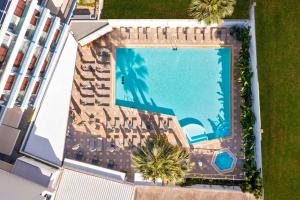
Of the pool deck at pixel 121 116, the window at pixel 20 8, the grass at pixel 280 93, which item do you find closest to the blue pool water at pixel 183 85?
Answer: the pool deck at pixel 121 116

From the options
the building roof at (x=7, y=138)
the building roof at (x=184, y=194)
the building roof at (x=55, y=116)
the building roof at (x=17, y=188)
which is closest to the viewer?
the building roof at (x=17, y=188)

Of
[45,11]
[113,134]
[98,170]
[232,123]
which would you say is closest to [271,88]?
[232,123]

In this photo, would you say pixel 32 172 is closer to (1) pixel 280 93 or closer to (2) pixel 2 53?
(2) pixel 2 53

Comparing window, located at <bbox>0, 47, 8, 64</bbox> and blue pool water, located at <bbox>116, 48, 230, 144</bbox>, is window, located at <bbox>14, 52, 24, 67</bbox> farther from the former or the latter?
blue pool water, located at <bbox>116, 48, 230, 144</bbox>

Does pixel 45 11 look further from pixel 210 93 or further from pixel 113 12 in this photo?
pixel 210 93

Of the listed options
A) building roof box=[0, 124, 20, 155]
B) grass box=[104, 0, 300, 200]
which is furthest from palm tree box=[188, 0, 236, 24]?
building roof box=[0, 124, 20, 155]

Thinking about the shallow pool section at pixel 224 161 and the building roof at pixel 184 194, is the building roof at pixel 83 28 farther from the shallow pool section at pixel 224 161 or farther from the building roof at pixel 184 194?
the shallow pool section at pixel 224 161

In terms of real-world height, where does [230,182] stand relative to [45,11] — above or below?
below

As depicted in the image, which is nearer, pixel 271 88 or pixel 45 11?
pixel 45 11
